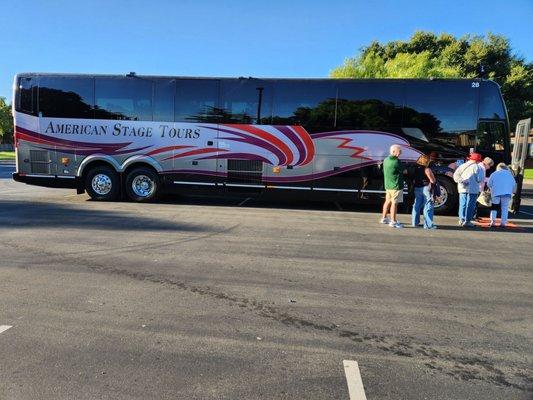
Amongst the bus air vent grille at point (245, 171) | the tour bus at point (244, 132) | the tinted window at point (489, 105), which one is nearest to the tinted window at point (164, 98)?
the tour bus at point (244, 132)

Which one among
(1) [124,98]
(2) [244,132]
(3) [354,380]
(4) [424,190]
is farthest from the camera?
(1) [124,98]

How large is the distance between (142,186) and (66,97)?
3329 millimetres

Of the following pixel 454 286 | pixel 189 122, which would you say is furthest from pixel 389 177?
pixel 189 122

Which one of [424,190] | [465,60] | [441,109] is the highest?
[465,60]

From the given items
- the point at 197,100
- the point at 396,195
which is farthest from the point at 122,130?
the point at 396,195

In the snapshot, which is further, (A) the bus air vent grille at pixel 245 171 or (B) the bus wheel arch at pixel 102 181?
(B) the bus wheel arch at pixel 102 181

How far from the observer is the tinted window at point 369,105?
12.0m

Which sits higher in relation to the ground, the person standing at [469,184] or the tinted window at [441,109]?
the tinted window at [441,109]

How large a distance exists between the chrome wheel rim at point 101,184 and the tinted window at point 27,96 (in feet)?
8.57

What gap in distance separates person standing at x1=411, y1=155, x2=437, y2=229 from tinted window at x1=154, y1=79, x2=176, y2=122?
6798 millimetres

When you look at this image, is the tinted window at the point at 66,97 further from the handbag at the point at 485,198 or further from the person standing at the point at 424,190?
the handbag at the point at 485,198

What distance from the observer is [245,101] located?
12734mm

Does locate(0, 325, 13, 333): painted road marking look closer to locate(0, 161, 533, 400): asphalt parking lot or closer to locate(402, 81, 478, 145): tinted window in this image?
locate(0, 161, 533, 400): asphalt parking lot

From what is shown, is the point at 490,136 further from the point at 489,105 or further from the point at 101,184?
the point at 101,184
